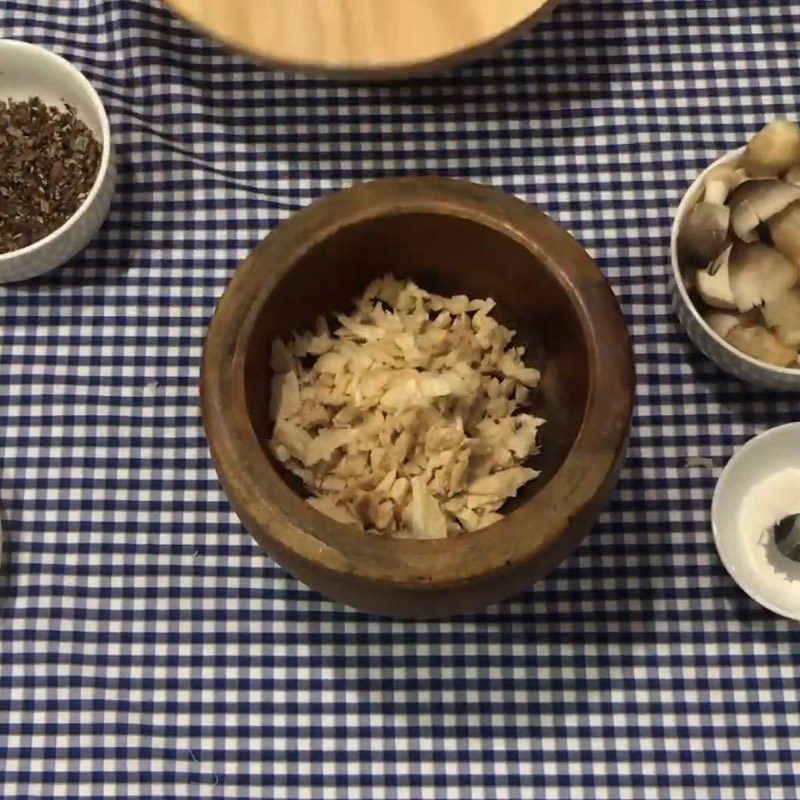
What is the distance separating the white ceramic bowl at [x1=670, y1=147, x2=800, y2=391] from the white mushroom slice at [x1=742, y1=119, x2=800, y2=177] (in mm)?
19

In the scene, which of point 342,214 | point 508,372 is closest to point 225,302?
point 342,214

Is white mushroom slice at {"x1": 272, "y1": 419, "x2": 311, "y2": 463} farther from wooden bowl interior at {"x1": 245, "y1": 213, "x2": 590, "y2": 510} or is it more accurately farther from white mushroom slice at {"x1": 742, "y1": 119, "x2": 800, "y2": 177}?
white mushroom slice at {"x1": 742, "y1": 119, "x2": 800, "y2": 177}

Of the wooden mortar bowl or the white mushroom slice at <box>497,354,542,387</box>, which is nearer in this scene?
the wooden mortar bowl

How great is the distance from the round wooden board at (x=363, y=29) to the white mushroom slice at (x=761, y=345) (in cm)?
27

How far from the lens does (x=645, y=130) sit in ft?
2.80

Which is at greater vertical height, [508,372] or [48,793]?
[508,372]

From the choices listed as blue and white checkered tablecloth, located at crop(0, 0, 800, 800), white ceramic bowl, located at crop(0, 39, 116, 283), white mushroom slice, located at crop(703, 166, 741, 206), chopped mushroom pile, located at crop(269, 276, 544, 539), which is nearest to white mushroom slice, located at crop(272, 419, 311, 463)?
chopped mushroom pile, located at crop(269, 276, 544, 539)

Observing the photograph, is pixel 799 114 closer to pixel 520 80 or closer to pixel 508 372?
pixel 520 80

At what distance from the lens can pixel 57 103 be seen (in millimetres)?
845

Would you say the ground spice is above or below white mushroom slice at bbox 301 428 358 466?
above

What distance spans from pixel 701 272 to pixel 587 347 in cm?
15

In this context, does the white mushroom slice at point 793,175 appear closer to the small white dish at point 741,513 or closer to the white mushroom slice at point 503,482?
the small white dish at point 741,513

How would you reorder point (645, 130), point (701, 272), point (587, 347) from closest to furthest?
point (587, 347) < point (701, 272) < point (645, 130)

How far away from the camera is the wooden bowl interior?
2.17ft
